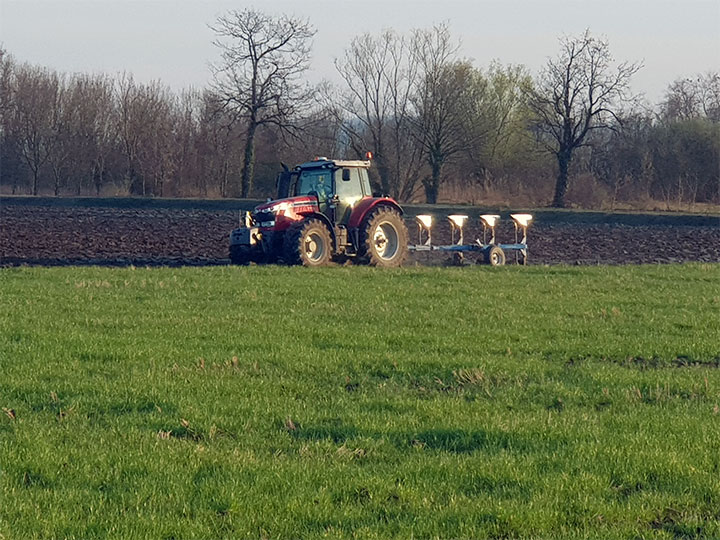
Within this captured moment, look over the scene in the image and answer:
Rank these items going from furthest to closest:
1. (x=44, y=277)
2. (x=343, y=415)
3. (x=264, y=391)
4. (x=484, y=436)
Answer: (x=44, y=277)
(x=264, y=391)
(x=343, y=415)
(x=484, y=436)

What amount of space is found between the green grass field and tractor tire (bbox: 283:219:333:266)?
16.8 feet

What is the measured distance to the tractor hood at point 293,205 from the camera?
19156 mm

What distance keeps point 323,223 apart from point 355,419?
40.9 ft

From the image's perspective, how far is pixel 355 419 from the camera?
6.84m

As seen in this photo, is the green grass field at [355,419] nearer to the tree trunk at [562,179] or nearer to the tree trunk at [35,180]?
the tree trunk at [562,179]

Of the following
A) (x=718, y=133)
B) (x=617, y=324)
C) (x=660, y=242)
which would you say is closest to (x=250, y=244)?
(x=617, y=324)

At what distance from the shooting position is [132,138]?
59.9 meters

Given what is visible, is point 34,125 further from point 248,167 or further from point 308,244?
point 308,244

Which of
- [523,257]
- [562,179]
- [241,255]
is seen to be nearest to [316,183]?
[241,255]

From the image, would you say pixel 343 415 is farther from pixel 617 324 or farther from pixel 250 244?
pixel 250 244

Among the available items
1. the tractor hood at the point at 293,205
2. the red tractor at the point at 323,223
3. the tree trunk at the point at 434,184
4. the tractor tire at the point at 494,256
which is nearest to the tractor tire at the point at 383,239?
the red tractor at the point at 323,223

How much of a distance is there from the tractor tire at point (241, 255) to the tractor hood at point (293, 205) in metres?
0.93

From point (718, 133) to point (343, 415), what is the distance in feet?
157

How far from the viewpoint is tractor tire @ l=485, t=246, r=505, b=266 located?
21.3 metres
